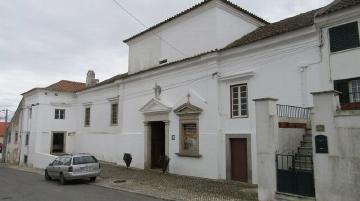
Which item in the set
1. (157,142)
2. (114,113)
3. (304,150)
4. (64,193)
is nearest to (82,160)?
(64,193)

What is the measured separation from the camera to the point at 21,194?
13078 mm

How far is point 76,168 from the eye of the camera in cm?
1565

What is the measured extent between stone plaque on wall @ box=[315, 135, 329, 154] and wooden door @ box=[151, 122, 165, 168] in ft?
39.4

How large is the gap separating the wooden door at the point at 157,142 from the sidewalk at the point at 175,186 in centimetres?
120

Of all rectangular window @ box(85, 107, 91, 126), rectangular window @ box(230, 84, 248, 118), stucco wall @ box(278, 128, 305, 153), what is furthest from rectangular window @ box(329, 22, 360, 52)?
rectangular window @ box(85, 107, 91, 126)

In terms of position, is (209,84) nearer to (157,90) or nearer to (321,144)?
(157,90)

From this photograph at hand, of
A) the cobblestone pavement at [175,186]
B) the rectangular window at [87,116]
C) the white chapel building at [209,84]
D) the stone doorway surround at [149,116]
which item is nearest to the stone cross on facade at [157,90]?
the white chapel building at [209,84]

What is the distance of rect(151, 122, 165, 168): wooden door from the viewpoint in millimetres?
20203

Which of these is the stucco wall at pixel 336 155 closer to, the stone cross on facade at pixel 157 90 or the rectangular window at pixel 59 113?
the stone cross on facade at pixel 157 90

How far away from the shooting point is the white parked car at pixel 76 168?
51.1 feet

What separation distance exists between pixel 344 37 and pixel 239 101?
5.27 m

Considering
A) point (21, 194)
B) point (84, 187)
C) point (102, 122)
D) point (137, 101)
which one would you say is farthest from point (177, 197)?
point (102, 122)

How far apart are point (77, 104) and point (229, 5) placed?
1786 cm

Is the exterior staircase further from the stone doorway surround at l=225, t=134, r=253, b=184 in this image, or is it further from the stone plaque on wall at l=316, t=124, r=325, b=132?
the stone doorway surround at l=225, t=134, r=253, b=184
